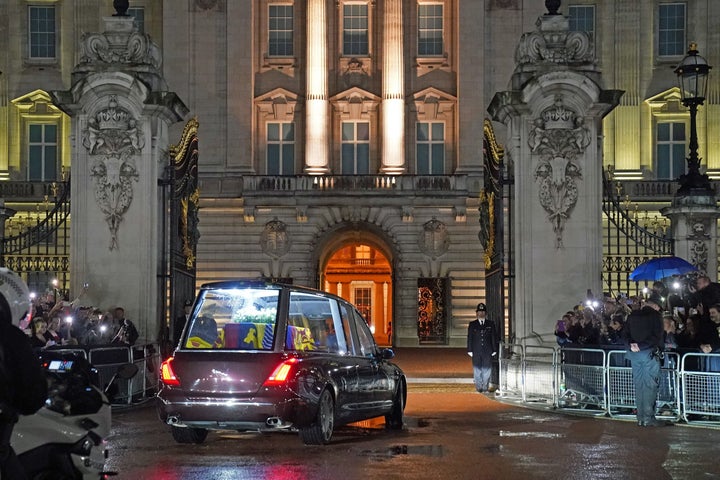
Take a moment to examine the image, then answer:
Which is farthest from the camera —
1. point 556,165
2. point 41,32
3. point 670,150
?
point 41,32

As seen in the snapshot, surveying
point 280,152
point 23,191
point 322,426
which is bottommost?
point 322,426

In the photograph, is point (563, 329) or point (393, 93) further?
point (393, 93)

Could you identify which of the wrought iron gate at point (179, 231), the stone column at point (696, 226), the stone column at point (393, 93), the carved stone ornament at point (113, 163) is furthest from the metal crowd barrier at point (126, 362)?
the stone column at point (393, 93)

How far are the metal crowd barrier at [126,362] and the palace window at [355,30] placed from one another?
3469 centimetres

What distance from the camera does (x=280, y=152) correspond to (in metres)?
54.3

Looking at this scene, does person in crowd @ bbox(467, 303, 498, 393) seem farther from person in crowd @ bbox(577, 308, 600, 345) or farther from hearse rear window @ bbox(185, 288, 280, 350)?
hearse rear window @ bbox(185, 288, 280, 350)

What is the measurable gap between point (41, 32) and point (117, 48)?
116 feet

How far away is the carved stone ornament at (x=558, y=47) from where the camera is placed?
21.5 m

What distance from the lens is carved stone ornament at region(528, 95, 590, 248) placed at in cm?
2145

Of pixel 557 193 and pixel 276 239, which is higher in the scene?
pixel 557 193

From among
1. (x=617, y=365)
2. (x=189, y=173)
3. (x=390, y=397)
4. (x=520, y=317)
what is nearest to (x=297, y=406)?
(x=390, y=397)

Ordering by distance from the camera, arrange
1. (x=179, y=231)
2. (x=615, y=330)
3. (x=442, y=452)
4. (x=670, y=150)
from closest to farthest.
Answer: (x=442, y=452)
(x=615, y=330)
(x=179, y=231)
(x=670, y=150)

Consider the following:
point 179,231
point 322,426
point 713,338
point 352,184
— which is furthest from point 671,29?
point 322,426

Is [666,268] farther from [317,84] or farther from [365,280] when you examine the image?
[365,280]
